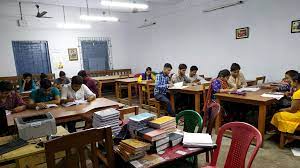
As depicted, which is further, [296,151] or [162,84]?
[162,84]

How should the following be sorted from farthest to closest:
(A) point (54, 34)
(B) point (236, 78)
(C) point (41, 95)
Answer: (A) point (54, 34)
(B) point (236, 78)
(C) point (41, 95)

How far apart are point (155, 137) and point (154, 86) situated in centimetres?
363

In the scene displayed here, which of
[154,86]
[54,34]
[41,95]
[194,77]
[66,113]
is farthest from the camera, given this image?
[54,34]

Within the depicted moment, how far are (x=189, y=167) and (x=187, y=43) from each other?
18.0ft

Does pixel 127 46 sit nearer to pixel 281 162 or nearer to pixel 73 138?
pixel 281 162

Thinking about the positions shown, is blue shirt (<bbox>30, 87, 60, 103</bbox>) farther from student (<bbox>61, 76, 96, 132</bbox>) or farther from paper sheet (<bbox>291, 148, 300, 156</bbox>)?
paper sheet (<bbox>291, 148, 300, 156</bbox>)

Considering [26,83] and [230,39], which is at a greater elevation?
[230,39]

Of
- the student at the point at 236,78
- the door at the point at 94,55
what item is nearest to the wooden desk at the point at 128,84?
the door at the point at 94,55

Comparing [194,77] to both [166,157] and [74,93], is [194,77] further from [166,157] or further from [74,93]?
[166,157]

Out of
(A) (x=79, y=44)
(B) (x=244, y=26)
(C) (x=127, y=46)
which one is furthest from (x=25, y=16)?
(B) (x=244, y=26)

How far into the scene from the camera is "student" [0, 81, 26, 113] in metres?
2.76

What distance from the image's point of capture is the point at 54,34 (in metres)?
7.27

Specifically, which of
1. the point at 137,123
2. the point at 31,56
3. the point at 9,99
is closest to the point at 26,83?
the point at 31,56

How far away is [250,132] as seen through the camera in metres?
1.59
